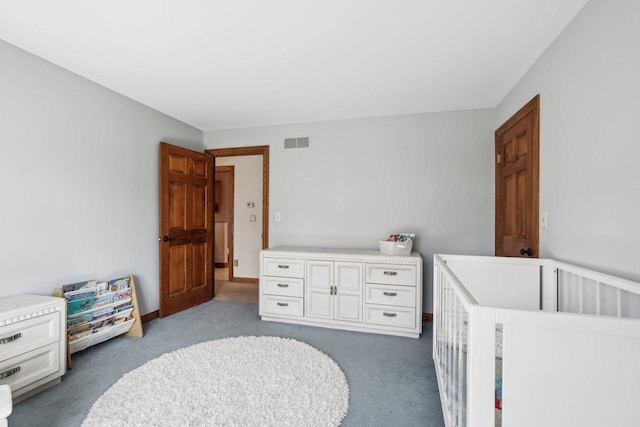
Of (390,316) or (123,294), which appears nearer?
(123,294)

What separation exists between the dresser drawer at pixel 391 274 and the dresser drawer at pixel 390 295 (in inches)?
1.8

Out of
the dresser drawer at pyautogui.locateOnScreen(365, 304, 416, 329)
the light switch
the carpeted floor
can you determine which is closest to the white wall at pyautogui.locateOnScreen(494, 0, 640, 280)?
the light switch

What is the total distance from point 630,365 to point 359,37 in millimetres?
1872

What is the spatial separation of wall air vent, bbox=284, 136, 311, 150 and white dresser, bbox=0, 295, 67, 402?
8.03ft

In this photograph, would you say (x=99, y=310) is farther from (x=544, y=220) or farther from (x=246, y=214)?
(x=544, y=220)

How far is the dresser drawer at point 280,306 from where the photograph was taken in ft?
9.48

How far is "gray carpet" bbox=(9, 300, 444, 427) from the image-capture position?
5.15ft

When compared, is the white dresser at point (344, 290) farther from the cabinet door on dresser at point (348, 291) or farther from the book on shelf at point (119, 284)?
the book on shelf at point (119, 284)

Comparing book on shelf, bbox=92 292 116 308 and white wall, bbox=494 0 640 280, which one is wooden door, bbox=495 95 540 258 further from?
book on shelf, bbox=92 292 116 308

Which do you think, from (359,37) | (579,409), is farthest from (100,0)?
(579,409)

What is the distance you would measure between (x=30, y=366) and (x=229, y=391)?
1.15 m

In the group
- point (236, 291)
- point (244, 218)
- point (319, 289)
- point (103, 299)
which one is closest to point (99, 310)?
point (103, 299)

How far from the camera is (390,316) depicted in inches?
105

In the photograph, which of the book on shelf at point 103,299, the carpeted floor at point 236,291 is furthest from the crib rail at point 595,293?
the book on shelf at point 103,299
